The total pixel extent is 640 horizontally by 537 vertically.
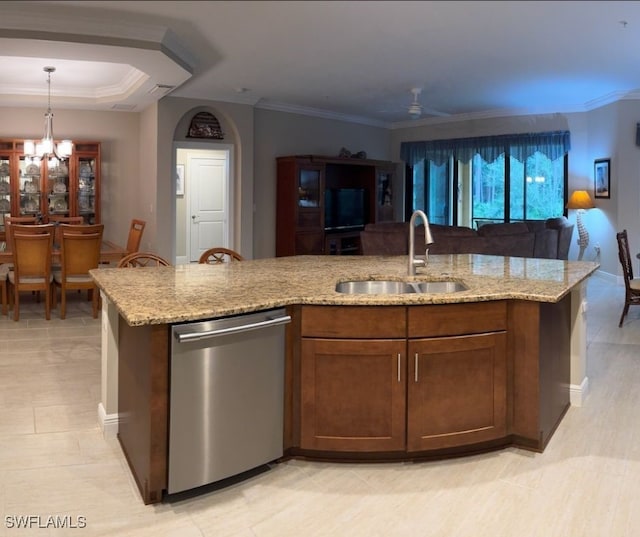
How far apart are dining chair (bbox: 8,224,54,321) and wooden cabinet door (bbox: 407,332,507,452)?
183 inches

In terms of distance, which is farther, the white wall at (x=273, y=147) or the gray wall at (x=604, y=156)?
the white wall at (x=273, y=147)

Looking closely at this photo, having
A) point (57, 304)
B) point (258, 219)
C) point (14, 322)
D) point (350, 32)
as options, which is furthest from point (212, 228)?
point (350, 32)

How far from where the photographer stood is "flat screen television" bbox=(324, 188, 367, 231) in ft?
32.0

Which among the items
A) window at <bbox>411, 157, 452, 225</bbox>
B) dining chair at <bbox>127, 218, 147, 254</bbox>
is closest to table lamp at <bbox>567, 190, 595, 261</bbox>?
window at <bbox>411, 157, 452, 225</bbox>

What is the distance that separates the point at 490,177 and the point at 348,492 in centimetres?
876

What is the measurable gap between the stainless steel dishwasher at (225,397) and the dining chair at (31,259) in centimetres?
432

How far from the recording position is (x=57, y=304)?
285 inches

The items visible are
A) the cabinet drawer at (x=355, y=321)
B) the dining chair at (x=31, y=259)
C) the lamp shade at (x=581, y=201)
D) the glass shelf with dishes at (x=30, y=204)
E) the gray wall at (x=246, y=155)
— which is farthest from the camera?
the lamp shade at (x=581, y=201)

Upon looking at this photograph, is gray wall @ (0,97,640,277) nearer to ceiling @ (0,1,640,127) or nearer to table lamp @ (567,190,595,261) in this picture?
table lamp @ (567,190,595,261)

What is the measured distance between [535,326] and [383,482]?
3.33 feet

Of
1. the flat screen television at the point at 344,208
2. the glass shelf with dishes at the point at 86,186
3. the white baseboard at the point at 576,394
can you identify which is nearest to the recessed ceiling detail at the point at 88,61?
the glass shelf with dishes at the point at 86,186

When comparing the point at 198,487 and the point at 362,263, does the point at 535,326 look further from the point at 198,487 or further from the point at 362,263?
the point at 198,487

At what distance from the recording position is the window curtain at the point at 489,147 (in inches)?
379

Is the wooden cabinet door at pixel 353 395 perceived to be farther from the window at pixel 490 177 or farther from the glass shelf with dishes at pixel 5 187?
the window at pixel 490 177
